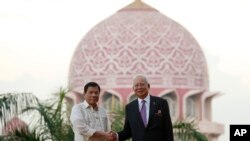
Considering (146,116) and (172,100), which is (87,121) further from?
(172,100)

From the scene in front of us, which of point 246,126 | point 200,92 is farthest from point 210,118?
point 246,126

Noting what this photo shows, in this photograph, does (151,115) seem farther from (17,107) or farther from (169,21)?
(169,21)

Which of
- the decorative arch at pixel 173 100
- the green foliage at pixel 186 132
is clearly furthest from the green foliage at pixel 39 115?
the decorative arch at pixel 173 100

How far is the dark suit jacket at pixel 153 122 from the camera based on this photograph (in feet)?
36.0

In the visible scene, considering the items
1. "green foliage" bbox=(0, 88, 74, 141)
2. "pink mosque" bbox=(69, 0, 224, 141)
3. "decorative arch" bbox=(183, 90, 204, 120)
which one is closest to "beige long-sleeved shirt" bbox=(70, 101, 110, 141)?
"green foliage" bbox=(0, 88, 74, 141)

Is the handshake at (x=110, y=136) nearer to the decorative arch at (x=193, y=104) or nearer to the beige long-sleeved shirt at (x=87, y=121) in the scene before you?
the beige long-sleeved shirt at (x=87, y=121)

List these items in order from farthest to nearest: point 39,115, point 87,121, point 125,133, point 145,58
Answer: point 145,58, point 39,115, point 125,133, point 87,121

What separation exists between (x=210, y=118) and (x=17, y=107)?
4934 cm

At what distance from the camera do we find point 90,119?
36.1 ft

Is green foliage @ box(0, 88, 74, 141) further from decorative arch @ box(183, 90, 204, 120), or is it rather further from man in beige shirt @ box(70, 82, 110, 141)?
decorative arch @ box(183, 90, 204, 120)

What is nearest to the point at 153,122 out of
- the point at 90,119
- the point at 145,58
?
the point at 90,119

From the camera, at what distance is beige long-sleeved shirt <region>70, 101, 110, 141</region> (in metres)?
10.9

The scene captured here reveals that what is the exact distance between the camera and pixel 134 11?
206ft

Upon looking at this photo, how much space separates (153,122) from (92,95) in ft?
1.76
